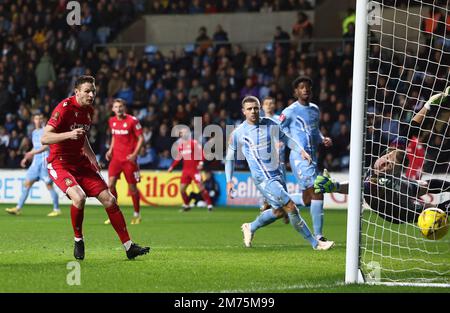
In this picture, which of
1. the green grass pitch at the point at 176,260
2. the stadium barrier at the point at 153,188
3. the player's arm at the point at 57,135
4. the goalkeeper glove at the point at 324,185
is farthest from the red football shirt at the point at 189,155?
the goalkeeper glove at the point at 324,185

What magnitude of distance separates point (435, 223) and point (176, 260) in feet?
9.13

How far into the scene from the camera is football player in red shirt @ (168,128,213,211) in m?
19.9

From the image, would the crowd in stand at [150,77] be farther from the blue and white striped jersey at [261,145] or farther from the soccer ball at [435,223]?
the soccer ball at [435,223]

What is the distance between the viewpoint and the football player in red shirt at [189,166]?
1992 centimetres

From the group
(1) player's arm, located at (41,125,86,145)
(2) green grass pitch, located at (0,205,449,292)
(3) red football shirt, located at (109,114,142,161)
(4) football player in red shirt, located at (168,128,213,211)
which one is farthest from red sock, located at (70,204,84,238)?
(4) football player in red shirt, located at (168,128,213,211)

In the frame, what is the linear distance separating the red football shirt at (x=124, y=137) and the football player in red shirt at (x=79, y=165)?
608 centimetres

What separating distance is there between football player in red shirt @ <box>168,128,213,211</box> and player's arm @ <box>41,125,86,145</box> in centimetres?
1006

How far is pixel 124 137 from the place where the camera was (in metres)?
16.3

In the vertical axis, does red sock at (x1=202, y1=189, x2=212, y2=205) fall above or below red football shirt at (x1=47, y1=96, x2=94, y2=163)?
below

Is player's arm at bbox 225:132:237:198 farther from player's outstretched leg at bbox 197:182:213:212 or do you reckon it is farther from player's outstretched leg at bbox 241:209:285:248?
player's outstretched leg at bbox 197:182:213:212

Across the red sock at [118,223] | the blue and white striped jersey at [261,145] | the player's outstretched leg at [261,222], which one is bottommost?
the player's outstretched leg at [261,222]

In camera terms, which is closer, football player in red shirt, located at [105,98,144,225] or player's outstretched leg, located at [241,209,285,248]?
player's outstretched leg, located at [241,209,285,248]

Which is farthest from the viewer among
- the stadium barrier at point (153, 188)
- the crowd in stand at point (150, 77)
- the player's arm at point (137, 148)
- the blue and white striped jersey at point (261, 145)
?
the crowd in stand at point (150, 77)

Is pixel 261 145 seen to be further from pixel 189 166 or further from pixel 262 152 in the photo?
pixel 189 166
